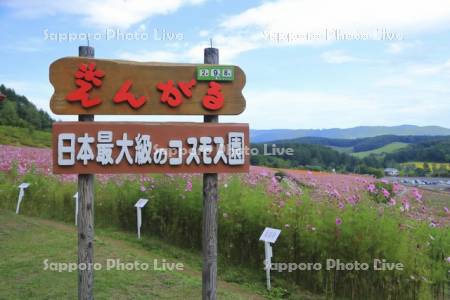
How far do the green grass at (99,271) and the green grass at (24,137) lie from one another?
2486cm

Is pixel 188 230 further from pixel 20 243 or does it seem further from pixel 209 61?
pixel 209 61

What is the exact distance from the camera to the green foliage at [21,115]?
39.7 m

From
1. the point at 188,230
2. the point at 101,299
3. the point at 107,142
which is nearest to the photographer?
the point at 107,142

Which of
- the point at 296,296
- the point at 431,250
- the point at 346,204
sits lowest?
the point at 296,296

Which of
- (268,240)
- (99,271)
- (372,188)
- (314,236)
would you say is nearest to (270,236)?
(268,240)

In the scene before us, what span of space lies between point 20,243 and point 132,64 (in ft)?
16.3

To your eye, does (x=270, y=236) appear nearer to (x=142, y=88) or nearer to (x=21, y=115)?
(x=142, y=88)

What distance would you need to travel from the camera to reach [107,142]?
12.9 feet

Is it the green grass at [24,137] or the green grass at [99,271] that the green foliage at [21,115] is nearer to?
the green grass at [24,137]

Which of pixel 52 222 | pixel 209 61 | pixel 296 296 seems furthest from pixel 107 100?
pixel 52 222

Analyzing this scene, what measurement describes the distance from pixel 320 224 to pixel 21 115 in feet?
148

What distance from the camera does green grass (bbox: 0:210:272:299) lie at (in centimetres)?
518

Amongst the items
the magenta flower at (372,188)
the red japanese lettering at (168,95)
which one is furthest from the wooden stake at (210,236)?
the magenta flower at (372,188)

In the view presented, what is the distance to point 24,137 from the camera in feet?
109
